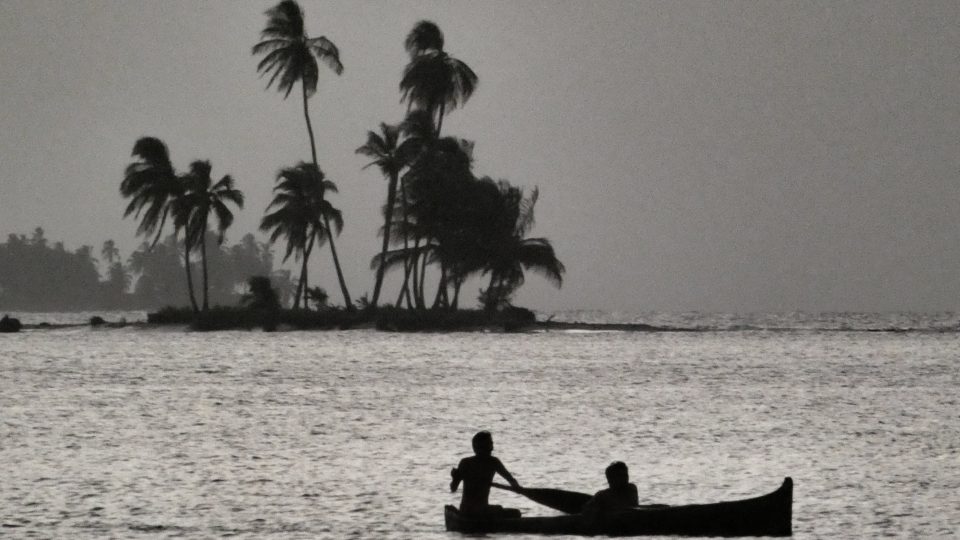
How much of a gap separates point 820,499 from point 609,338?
78.5 meters

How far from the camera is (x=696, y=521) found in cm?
1720

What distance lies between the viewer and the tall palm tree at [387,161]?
76.8 meters

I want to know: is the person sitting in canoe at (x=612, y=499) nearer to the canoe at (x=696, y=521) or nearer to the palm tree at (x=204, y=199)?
the canoe at (x=696, y=521)

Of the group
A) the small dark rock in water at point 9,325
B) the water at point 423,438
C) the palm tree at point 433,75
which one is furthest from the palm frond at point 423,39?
the small dark rock in water at point 9,325

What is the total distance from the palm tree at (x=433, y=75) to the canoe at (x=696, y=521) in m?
59.9

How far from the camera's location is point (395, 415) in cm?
3797

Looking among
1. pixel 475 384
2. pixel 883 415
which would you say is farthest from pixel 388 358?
pixel 883 415

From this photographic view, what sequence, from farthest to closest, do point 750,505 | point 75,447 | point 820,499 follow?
point 75,447, point 820,499, point 750,505

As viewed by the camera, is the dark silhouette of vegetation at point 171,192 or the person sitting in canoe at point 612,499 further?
the dark silhouette of vegetation at point 171,192

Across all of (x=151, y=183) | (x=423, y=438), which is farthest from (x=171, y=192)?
(x=423, y=438)

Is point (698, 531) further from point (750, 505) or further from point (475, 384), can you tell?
point (475, 384)

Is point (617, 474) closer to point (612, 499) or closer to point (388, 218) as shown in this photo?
point (612, 499)

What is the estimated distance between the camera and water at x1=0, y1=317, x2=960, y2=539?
2038 centimetres

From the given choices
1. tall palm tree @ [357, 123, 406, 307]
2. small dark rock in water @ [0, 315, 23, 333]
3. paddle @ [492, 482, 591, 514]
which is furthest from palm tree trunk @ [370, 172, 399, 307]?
paddle @ [492, 482, 591, 514]
